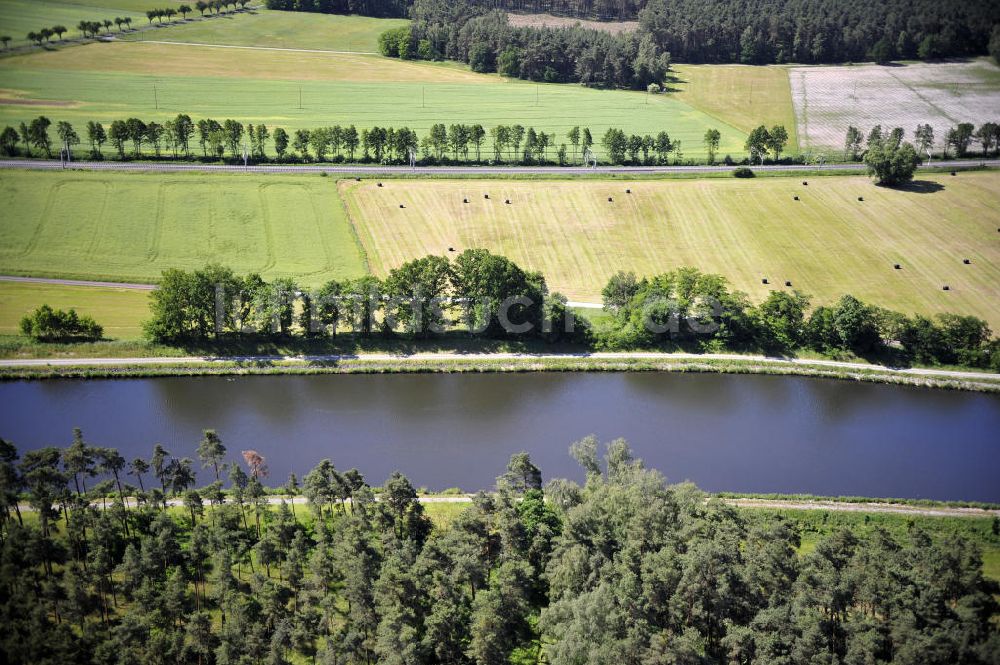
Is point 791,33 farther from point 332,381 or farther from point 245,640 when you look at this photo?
point 245,640

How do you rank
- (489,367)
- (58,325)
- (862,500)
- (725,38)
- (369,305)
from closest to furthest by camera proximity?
(862,500) → (58,325) → (489,367) → (369,305) → (725,38)

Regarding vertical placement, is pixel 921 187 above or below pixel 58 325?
above

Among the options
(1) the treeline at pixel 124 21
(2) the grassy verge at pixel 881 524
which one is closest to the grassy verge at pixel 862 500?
(2) the grassy verge at pixel 881 524

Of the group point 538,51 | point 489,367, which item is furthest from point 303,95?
point 489,367

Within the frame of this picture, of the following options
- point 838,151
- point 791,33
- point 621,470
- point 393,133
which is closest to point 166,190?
point 393,133

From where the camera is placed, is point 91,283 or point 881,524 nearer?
point 881,524

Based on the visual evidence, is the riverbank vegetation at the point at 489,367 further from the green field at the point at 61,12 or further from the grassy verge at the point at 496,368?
the green field at the point at 61,12

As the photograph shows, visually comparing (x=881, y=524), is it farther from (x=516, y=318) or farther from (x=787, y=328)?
(x=516, y=318)
